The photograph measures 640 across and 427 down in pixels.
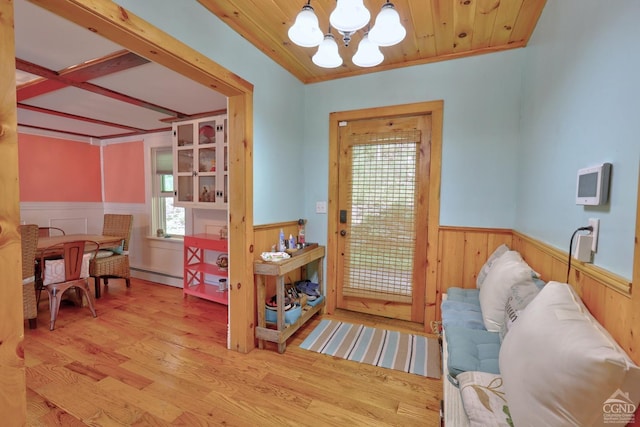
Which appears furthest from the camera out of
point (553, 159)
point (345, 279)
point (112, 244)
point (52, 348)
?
point (112, 244)

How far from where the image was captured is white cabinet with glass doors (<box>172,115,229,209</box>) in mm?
3051

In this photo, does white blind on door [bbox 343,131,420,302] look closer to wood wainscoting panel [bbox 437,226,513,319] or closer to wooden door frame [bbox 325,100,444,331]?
wooden door frame [bbox 325,100,444,331]

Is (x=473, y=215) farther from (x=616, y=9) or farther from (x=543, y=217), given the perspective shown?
(x=616, y=9)

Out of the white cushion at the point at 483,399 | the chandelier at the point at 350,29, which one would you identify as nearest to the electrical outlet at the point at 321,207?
the chandelier at the point at 350,29

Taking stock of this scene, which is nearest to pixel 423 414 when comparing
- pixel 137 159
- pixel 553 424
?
pixel 553 424

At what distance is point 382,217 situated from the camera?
8.81 ft

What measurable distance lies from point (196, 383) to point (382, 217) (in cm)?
203

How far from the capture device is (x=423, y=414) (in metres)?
1.56

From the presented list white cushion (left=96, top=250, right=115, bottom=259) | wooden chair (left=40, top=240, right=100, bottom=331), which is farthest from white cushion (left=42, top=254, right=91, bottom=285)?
white cushion (left=96, top=250, right=115, bottom=259)

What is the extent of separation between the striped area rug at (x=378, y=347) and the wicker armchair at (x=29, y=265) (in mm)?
2585

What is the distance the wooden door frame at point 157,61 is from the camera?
985 millimetres

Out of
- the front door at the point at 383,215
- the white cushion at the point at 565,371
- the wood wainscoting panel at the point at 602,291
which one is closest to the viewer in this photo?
the white cushion at the point at 565,371

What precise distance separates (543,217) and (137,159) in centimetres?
505

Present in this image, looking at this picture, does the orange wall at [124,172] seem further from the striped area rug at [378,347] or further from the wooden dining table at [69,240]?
the striped area rug at [378,347]
